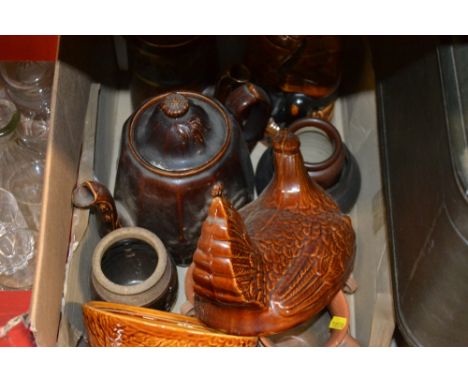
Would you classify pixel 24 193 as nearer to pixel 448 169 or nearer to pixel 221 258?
pixel 221 258

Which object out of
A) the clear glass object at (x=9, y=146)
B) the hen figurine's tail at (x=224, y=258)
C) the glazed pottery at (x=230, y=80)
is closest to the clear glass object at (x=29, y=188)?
the clear glass object at (x=9, y=146)

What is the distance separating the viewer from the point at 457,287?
523 mm

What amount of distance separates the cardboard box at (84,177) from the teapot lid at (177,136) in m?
0.08

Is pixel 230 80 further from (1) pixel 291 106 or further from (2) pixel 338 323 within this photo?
(2) pixel 338 323

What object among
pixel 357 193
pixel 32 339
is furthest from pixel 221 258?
pixel 357 193

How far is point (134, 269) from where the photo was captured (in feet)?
2.45

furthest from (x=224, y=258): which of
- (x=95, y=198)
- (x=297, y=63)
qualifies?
(x=297, y=63)

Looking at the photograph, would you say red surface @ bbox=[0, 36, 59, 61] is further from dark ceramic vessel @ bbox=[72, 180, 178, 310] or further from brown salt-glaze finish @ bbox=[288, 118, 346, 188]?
brown salt-glaze finish @ bbox=[288, 118, 346, 188]

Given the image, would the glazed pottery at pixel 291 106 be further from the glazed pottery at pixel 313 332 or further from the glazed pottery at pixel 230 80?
the glazed pottery at pixel 313 332

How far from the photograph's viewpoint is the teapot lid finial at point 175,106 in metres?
0.61

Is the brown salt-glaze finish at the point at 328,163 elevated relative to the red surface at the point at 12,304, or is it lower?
elevated

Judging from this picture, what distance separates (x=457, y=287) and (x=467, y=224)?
72mm

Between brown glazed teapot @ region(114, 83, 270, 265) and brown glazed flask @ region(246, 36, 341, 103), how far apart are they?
0.40 feet
